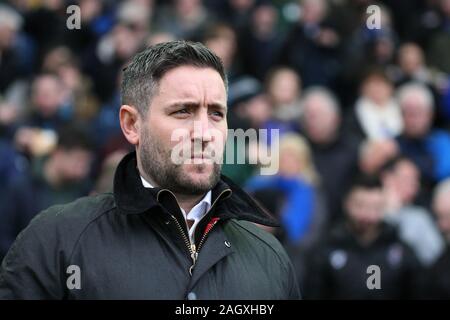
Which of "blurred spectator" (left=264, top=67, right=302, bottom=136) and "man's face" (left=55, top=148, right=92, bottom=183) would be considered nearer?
"man's face" (left=55, top=148, right=92, bottom=183)

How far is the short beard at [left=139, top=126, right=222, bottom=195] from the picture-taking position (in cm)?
345

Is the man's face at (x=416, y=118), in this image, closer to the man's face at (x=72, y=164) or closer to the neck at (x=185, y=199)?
the man's face at (x=72, y=164)

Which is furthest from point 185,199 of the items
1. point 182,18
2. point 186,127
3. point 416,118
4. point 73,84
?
point 182,18

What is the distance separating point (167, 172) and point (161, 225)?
0.62 ft

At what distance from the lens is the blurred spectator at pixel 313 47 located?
10.6m

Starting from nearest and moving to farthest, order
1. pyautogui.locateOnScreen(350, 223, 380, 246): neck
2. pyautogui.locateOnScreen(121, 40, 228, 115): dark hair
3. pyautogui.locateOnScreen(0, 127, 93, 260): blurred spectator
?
pyautogui.locateOnScreen(121, 40, 228, 115): dark hair, pyautogui.locateOnScreen(350, 223, 380, 246): neck, pyautogui.locateOnScreen(0, 127, 93, 260): blurred spectator

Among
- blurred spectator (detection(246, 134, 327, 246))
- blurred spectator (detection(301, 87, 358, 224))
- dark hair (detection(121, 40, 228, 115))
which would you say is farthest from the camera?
blurred spectator (detection(301, 87, 358, 224))

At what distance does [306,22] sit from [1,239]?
4816mm

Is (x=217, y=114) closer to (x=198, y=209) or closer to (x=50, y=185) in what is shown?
(x=198, y=209)

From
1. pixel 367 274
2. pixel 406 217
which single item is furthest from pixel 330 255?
pixel 406 217

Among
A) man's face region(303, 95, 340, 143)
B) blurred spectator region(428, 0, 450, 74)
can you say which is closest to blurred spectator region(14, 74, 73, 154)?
man's face region(303, 95, 340, 143)

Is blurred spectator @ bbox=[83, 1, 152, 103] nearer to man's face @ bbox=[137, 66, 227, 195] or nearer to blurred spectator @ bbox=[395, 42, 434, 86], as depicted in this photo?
blurred spectator @ bbox=[395, 42, 434, 86]

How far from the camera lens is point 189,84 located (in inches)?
137

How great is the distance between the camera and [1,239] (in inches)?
295
